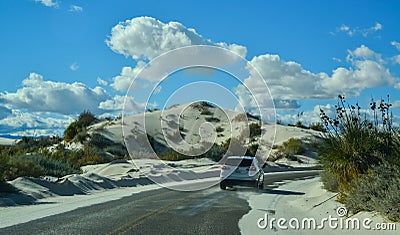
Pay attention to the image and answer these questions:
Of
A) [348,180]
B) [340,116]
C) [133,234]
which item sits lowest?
[133,234]

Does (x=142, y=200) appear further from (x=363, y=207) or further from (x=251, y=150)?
(x=251, y=150)

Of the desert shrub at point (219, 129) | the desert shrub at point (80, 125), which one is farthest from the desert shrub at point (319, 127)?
the desert shrub at point (80, 125)

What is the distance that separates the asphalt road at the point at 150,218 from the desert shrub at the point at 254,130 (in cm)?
5945

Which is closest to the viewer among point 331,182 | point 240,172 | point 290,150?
point 331,182

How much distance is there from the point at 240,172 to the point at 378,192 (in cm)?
1302

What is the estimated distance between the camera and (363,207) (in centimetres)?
1410

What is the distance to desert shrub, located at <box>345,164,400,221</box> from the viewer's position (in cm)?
1221

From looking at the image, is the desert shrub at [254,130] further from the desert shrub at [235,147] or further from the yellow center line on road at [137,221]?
the yellow center line on road at [137,221]

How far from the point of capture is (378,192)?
13.4 metres

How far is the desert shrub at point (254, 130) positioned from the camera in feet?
267

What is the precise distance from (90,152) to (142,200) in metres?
31.3

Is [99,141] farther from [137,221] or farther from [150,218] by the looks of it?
[137,221]

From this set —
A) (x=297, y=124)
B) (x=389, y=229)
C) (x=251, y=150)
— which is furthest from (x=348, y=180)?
(x=297, y=124)

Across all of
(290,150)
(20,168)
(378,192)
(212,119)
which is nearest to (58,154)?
(20,168)
